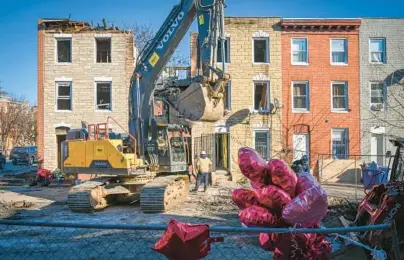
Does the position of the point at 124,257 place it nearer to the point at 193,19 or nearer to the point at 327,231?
the point at 327,231

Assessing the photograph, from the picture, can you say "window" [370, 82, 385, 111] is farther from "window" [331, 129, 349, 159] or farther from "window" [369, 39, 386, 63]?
"window" [331, 129, 349, 159]

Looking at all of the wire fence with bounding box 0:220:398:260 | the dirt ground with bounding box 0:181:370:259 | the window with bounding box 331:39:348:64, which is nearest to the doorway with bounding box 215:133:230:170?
the dirt ground with bounding box 0:181:370:259

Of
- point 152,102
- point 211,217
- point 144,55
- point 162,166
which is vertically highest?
point 144,55

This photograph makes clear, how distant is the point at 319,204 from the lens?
11.8ft

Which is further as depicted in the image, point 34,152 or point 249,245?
point 34,152

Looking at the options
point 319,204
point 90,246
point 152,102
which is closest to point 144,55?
point 152,102

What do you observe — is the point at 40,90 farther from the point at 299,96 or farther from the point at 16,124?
the point at 16,124

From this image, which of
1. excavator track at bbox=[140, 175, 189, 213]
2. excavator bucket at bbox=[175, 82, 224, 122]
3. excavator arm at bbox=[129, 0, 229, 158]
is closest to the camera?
excavator bucket at bbox=[175, 82, 224, 122]

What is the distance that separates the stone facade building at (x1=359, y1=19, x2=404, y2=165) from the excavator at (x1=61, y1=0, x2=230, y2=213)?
14138 millimetres

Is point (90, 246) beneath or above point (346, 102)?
beneath

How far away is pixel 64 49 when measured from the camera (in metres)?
23.5

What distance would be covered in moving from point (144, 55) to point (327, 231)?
33.3 ft

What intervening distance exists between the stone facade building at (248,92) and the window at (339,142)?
319 centimetres

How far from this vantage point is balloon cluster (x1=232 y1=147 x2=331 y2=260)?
140 inches
